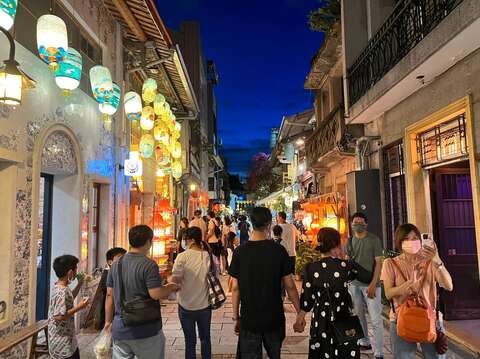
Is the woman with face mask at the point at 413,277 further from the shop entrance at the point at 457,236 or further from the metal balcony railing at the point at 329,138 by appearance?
the metal balcony railing at the point at 329,138

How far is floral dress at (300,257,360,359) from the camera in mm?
3914

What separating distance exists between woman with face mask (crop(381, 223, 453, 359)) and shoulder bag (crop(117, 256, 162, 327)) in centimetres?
258

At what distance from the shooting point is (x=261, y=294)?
157 inches

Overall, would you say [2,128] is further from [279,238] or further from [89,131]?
[279,238]

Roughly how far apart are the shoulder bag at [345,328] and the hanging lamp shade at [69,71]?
517cm

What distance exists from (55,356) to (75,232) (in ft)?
11.9

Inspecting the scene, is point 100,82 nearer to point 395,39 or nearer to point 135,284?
point 135,284

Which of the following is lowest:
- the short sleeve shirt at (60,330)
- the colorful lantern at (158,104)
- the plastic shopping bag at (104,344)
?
the plastic shopping bag at (104,344)

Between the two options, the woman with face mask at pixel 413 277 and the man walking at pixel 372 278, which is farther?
the man walking at pixel 372 278

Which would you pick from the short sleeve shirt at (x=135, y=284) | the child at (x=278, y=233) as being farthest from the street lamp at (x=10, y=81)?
the child at (x=278, y=233)

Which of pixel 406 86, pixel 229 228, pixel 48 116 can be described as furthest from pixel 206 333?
pixel 229 228

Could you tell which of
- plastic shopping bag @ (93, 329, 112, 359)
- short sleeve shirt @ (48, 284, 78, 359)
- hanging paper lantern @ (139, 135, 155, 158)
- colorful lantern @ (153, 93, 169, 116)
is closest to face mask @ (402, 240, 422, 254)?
plastic shopping bag @ (93, 329, 112, 359)

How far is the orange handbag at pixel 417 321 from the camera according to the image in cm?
381

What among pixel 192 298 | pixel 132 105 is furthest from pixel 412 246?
pixel 132 105
